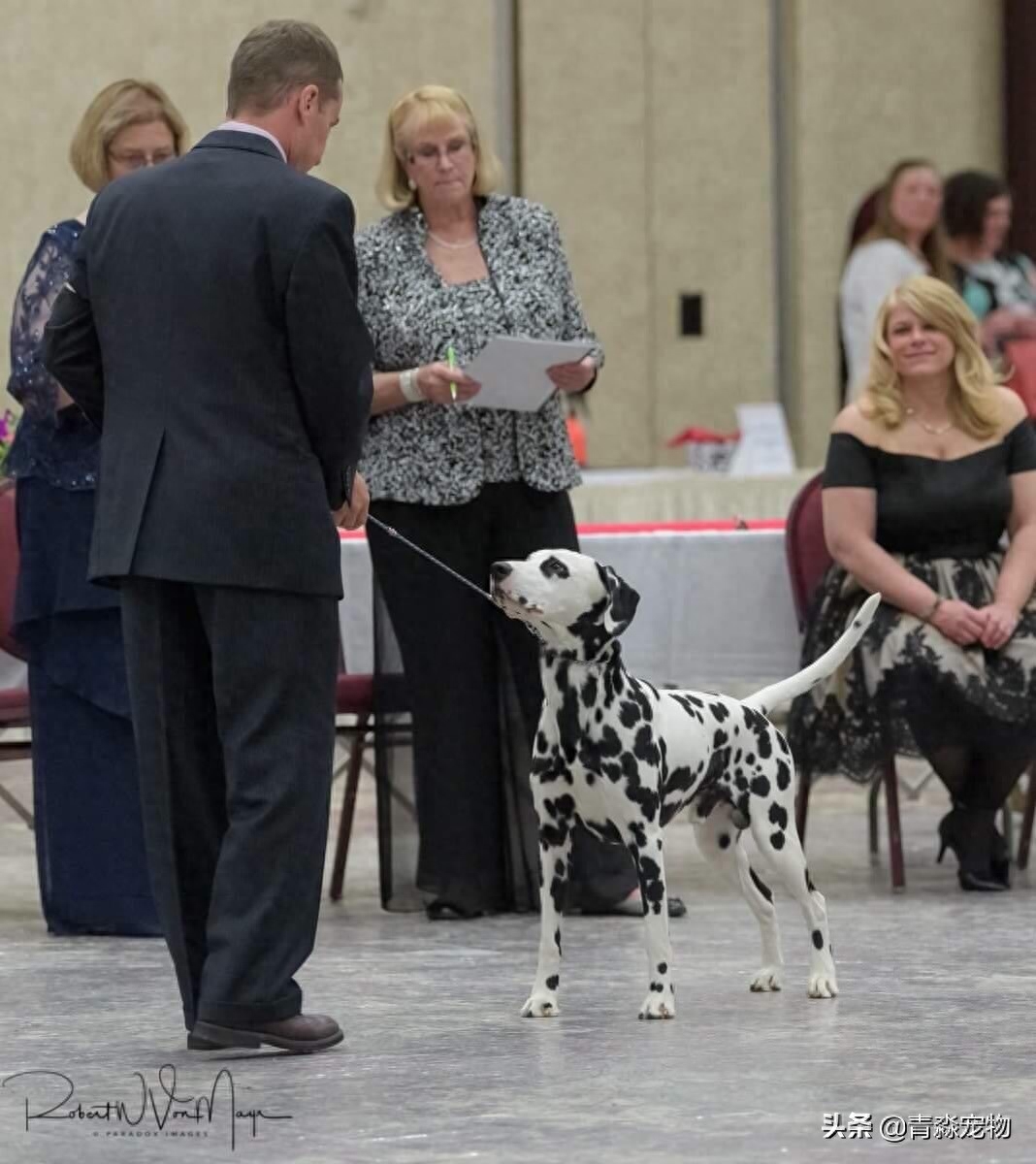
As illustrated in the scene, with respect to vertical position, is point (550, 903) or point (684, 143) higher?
point (684, 143)

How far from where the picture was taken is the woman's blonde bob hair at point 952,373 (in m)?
6.52

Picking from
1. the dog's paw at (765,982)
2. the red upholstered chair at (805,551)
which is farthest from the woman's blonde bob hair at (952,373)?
the dog's paw at (765,982)

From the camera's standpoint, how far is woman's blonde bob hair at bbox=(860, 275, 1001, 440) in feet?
21.4

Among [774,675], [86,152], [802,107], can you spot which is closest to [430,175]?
[86,152]

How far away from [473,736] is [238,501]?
→ 197 cm

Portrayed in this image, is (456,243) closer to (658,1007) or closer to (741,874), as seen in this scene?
(741,874)

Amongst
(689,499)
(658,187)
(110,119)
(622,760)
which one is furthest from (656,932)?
(658,187)

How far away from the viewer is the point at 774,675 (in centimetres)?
679

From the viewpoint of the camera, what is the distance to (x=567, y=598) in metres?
→ 4.63

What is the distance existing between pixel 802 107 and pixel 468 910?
7.26m

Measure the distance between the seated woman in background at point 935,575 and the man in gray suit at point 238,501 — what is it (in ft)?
7.90

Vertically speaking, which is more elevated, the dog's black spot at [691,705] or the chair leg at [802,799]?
the dog's black spot at [691,705]

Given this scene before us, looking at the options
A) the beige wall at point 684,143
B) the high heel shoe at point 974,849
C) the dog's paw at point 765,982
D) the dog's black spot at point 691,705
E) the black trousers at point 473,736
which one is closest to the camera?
the dog's black spot at point 691,705

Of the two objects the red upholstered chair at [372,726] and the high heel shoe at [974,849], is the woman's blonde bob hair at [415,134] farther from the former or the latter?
the high heel shoe at [974,849]
